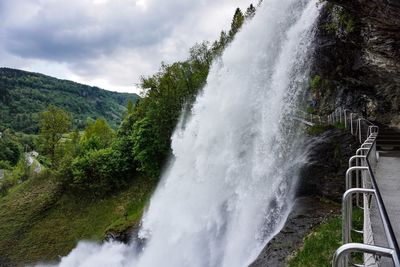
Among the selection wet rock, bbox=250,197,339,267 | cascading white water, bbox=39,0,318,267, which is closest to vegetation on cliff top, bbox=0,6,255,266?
cascading white water, bbox=39,0,318,267

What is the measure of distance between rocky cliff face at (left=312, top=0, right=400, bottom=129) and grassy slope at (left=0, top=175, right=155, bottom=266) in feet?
56.1

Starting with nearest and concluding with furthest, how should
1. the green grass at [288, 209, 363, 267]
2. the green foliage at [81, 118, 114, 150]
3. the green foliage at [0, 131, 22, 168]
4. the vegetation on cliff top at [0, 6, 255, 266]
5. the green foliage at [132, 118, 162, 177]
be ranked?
the green grass at [288, 209, 363, 267] → the vegetation on cliff top at [0, 6, 255, 266] → the green foliage at [132, 118, 162, 177] → the green foliage at [81, 118, 114, 150] → the green foliage at [0, 131, 22, 168]

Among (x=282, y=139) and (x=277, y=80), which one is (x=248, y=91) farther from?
(x=282, y=139)

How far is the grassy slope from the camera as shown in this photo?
96.6ft

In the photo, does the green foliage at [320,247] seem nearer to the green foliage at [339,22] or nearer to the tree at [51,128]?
the green foliage at [339,22]

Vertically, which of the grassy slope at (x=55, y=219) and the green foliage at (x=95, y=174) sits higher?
the green foliage at (x=95, y=174)

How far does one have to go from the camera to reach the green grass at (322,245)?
390 inches

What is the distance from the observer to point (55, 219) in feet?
108

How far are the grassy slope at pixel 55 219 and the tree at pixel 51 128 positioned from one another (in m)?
9.97

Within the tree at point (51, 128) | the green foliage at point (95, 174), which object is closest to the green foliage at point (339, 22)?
the green foliage at point (95, 174)

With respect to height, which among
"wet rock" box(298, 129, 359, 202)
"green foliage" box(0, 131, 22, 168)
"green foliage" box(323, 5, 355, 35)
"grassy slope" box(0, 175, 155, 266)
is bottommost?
"grassy slope" box(0, 175, 155, 266)

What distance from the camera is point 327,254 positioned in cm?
1001

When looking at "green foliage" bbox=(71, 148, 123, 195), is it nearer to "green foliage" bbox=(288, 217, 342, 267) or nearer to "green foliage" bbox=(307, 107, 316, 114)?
"green foliage" bbox=(307, 107, 316, 114)

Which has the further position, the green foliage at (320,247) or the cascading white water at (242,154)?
the cascading white water at (242,154)
